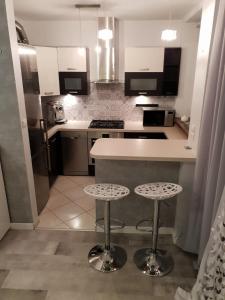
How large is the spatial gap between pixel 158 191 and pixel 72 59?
275cm

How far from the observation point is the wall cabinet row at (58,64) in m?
3.47

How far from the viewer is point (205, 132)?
179 centimetres

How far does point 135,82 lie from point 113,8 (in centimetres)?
114

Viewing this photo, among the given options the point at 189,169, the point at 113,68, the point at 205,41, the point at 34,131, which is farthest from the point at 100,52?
the point at 189,169

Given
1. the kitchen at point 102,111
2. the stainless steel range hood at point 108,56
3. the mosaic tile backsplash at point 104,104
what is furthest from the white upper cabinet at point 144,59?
the mosaic tile backsplash at point 104,104

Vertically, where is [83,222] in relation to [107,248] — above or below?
below

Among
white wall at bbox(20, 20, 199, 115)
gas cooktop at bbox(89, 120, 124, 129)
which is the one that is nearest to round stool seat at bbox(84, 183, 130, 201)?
gas cooktop at bbox(89, 120, 124, 129)

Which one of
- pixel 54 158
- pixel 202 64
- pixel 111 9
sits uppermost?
pixel 111 9

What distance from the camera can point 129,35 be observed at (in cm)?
385

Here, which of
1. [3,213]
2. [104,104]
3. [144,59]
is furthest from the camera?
[104,104]

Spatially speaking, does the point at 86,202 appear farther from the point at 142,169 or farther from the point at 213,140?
the point at 213,140

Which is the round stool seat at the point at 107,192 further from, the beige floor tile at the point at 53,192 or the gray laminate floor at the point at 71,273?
the beige floor tile at the point at 53,192

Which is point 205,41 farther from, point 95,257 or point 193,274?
point 95,257

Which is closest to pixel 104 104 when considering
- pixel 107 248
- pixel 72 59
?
pixel 72 59
